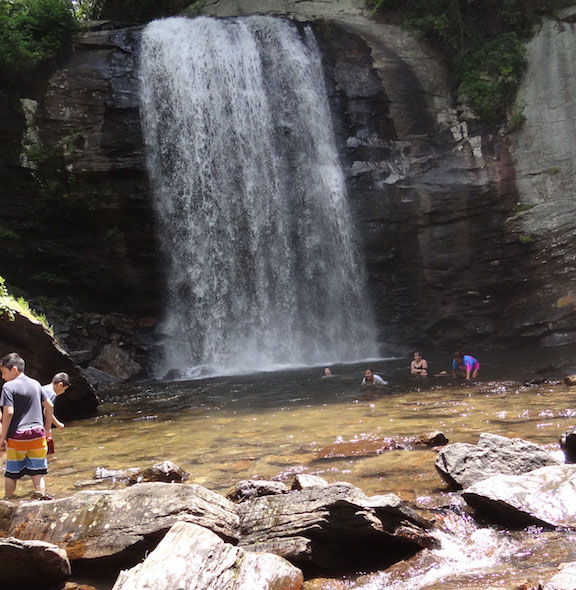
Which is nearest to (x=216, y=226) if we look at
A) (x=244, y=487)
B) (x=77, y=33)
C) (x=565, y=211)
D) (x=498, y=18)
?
(x=77, y=33)

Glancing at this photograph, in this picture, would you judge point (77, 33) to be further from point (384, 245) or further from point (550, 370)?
point (550, 370)

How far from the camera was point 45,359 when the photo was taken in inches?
399

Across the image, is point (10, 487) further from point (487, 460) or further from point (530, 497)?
point (530, 497)

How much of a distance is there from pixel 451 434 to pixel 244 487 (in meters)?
3.22

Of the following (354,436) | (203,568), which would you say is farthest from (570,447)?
(203,568)

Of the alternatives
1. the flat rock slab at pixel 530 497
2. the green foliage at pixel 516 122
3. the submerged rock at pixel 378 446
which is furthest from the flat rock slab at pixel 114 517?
the green foliage at pixel 516 122

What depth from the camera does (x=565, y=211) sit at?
17656 millimetres

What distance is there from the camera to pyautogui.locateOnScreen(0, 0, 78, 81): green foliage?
17.9 m

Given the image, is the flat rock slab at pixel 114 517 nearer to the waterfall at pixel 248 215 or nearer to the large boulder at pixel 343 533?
the large boulder at pixel 343 533

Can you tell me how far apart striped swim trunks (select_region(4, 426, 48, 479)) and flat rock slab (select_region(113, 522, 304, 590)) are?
107 inches

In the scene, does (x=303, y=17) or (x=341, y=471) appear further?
(x=303, y=17)

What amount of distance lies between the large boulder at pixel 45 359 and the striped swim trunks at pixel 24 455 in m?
4.55

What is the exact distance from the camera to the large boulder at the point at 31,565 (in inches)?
131

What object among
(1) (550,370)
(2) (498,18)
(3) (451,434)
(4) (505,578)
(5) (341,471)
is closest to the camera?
(4) (505,578)
